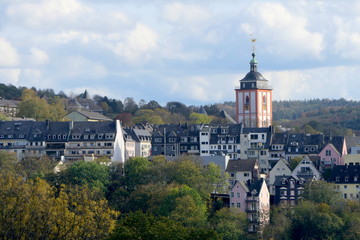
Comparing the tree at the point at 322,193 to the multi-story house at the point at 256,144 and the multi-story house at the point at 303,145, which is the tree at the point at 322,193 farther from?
the multi-story house at the point at 256,144

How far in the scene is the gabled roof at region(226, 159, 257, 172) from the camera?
407 feet

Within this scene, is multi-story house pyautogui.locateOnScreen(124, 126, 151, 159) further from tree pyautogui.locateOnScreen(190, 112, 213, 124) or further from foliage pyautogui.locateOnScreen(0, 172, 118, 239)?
foliage pyautogui.locateOnScreen(0, 172, 118, 239)

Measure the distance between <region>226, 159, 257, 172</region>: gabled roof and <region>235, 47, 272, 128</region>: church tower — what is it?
68.4ft

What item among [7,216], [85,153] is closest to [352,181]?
[85,153]

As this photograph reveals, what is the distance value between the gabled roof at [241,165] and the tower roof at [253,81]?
23.3 meters

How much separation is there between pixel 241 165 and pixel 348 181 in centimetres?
1310

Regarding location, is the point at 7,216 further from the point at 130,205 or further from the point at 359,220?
the point at 359,220

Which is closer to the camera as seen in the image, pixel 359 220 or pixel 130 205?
pixel 359 220

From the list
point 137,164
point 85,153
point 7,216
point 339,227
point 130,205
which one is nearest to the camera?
point 7,216

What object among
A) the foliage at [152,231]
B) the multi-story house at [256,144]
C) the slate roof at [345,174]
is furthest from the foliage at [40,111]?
the foliage at [152,231]

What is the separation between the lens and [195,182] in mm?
116938

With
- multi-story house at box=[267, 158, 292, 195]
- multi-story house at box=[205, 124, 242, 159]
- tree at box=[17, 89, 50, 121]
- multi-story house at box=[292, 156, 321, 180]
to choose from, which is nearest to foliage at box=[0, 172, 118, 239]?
multi-story house at box=[267, 158, 292, 195]

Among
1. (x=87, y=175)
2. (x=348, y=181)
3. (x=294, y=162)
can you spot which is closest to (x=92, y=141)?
(x=87, y=175)

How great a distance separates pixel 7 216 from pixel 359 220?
3536 centimetres
